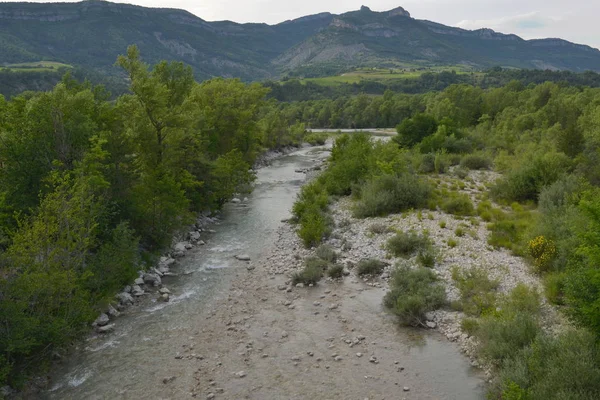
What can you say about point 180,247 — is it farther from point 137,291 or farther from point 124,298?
point 124,298

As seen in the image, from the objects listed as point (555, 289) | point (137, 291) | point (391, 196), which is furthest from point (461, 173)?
point (137, 291)

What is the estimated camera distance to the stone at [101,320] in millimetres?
15180

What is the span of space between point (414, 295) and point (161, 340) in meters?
9.12

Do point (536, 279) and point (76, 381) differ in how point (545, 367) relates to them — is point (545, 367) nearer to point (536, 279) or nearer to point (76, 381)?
point (536, 279)

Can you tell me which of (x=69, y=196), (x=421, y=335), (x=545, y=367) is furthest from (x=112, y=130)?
(x=545, y=367)

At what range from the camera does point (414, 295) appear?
51.0 feet

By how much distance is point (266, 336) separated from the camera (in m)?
14.6

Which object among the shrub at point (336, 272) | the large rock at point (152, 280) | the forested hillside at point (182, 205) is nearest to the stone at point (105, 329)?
the forested hillside at point (182, 205)

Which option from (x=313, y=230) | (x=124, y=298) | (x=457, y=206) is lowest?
(x=124, y=298)

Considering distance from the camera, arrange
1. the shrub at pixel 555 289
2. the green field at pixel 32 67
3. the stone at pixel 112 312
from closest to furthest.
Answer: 1. the shrub at pixel 555 289
2. the stone at pixel 112 312
3. the green field at pixel 32 67


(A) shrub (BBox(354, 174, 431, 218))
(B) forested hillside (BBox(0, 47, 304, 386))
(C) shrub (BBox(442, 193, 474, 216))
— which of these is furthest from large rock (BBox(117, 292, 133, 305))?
(C) shrub (BBox(442, 193, 474, 216))

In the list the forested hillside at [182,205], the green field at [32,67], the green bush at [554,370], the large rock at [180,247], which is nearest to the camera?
the green bush at [554,370]

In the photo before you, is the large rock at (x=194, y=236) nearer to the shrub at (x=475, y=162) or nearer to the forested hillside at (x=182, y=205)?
the forested hillside at (x=182, y=205)

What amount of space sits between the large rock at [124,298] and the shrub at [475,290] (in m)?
12.8
